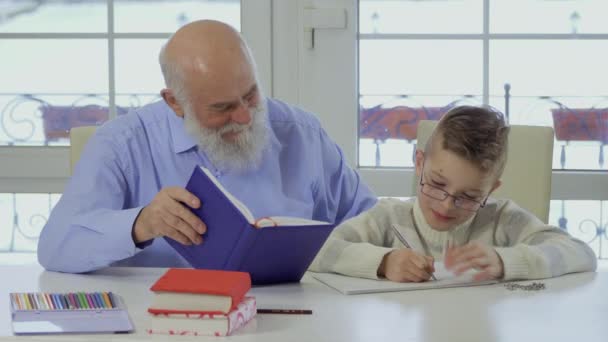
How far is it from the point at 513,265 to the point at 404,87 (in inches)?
58.3

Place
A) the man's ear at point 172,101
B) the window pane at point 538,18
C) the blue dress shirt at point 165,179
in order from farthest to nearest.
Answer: the window pane at point 538,18 → the man's ear at point 172,101 → the blue dress shirt at point 165,179

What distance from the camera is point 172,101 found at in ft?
7.41

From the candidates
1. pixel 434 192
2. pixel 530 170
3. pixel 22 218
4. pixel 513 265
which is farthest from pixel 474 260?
pixel 22 218

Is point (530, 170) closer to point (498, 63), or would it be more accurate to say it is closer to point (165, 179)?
point (498, 63)

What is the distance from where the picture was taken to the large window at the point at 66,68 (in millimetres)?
3277

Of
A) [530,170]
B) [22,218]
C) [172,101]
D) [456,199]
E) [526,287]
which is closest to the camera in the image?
[526,287]

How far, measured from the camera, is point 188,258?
1837 mm

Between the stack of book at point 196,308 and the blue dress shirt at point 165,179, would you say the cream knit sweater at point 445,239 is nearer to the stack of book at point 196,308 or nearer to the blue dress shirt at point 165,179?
the blue dress shirt at point 165,179

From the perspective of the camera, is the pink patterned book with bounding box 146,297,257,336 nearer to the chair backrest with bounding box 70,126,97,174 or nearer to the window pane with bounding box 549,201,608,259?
the chair backrest with bounding box 70,126,97,174

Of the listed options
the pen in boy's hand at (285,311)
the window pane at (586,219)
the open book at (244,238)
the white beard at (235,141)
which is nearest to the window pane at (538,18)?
the window pane at (586,219)

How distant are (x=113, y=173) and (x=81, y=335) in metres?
0.84

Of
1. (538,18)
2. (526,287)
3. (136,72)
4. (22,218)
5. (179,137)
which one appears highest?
(538,18)

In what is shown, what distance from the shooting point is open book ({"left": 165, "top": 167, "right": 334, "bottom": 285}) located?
163 centimetres

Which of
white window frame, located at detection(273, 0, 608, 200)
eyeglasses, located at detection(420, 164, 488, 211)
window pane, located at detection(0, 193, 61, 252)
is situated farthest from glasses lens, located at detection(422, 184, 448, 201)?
window pane, located at detection(0, 193, 61, 252)
